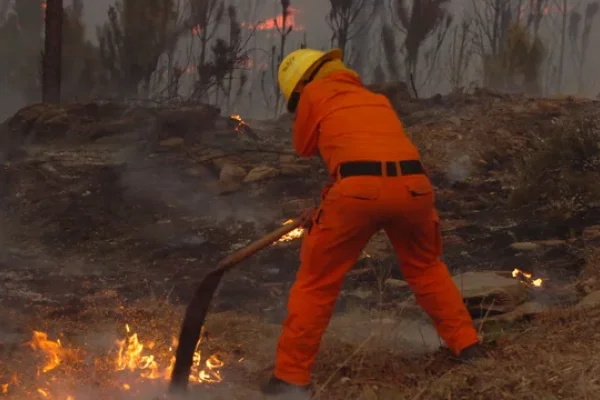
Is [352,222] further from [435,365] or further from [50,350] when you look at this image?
[50,350]

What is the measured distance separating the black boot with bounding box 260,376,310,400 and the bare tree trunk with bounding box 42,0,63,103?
1116 centimetres

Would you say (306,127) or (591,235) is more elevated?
(306,127)

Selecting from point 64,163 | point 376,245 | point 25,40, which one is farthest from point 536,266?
point 25,40

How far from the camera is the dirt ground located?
294 centimetres

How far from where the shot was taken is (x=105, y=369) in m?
3.11

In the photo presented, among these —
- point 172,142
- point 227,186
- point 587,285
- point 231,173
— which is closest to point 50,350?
point 587,285

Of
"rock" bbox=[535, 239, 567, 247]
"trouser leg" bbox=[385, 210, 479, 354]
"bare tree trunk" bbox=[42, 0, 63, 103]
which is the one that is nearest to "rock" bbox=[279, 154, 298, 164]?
"rock" bbox=[535, 239, 567, 247]

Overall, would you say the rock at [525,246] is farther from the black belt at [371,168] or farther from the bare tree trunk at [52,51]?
the bare tree trunk at [52,51]

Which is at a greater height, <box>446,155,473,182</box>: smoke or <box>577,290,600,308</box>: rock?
<box>577,290,600,308</box>: rock

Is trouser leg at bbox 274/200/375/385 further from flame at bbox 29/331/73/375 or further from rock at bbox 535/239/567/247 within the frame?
rock at bbox 535/239/567/247

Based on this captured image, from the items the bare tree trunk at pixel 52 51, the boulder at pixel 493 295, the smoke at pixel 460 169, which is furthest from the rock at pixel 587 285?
the bare tree trunk at pixel 52 51

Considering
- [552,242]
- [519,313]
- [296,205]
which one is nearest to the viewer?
[519,313]

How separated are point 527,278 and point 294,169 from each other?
4.43 meters

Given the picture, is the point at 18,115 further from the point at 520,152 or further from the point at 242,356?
the point at 242,356
